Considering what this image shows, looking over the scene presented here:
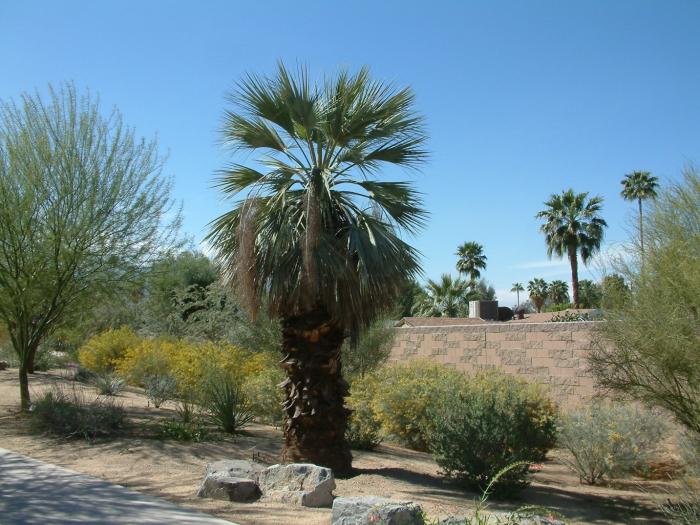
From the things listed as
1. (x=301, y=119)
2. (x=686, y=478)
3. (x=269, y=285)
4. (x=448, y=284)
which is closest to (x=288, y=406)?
(x=269, y=285)

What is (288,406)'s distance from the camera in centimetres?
1060

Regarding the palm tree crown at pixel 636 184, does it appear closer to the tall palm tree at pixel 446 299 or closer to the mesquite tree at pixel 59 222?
the tall palm tree at pixel 446 299

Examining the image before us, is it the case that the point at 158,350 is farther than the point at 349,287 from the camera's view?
Yes

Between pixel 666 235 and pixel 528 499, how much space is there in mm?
4388

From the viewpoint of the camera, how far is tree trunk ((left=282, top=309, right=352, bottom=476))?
1033 cm

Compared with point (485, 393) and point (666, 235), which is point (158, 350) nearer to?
point (485, 393)

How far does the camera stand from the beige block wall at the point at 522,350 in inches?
628

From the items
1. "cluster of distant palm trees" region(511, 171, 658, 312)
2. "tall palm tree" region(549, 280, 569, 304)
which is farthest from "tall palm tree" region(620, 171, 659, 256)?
"tall palm tree" region(549, 280, 569, 304)

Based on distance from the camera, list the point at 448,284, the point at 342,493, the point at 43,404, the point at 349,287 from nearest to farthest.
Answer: the point at 342,493, the point at 349,287, the point at 43,404, the point at 448,284

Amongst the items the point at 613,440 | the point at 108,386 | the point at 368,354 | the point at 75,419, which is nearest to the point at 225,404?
the point at 75,419

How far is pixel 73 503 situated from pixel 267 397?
829cm

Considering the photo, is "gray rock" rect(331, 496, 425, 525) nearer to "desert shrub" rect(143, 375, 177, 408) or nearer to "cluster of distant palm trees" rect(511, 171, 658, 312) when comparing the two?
"desert shrub" rect(143, 375, 177, 408)

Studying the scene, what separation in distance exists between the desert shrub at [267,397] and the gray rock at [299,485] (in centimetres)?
697

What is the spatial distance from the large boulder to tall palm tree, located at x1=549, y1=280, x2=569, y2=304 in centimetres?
5746
